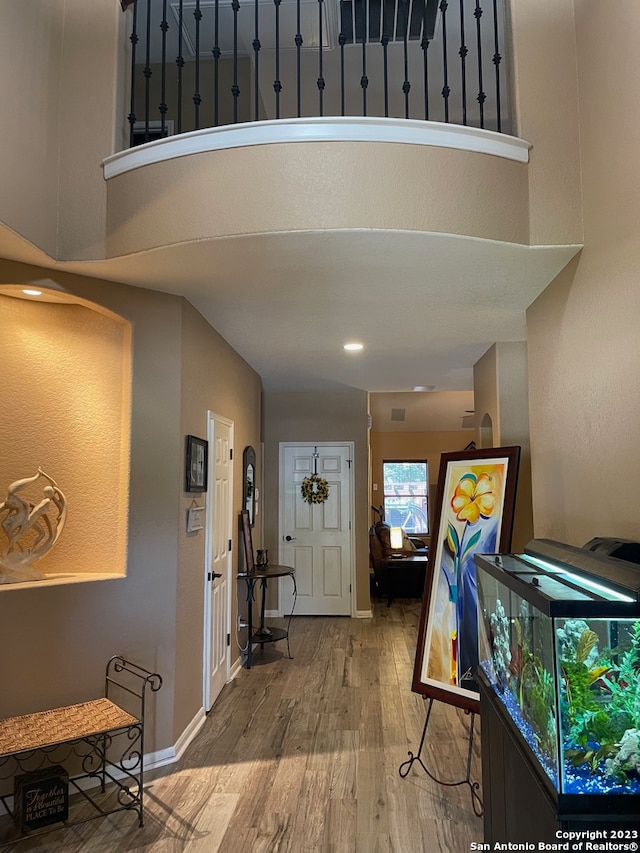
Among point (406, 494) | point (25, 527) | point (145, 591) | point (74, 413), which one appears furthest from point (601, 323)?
point (406, 494)

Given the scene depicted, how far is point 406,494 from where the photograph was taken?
424 inches

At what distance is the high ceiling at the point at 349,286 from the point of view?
9.00ft

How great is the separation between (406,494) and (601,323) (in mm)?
8500

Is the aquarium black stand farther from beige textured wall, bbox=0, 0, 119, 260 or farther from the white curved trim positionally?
beige textured wall, bbox=0, 0, 119, 260

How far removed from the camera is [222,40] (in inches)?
178

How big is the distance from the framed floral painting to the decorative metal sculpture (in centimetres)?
208

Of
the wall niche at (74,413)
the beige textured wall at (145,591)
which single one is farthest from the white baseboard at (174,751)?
the wall niche at (74,413)

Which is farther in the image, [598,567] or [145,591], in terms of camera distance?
[145,591]

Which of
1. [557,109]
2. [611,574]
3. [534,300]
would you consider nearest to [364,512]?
[534,300]

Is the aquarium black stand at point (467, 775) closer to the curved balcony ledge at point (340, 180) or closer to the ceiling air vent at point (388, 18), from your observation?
the curved balcony ledge at point (340, 180)

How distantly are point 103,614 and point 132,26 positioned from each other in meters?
3.19

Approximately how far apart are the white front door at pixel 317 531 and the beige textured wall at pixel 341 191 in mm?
4459

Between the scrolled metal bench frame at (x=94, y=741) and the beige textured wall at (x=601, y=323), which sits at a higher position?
the beige textured wall at (x=601, y=323)

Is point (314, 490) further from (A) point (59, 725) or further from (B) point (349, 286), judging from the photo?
(A) point (59, 725)
